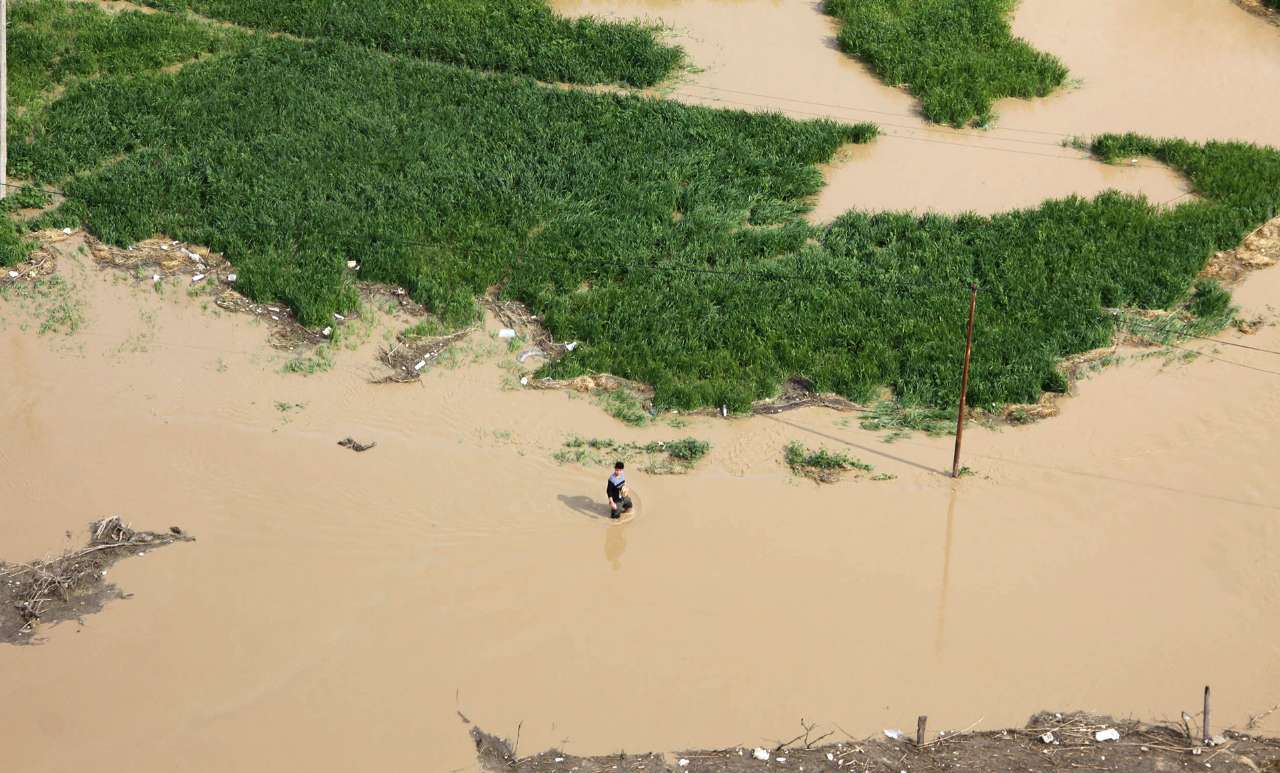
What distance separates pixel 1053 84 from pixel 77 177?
47.1 feet

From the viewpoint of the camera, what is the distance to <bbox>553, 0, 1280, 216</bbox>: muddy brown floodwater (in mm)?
18391

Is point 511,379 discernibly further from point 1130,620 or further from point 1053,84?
point 1053,84

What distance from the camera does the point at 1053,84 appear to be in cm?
2052

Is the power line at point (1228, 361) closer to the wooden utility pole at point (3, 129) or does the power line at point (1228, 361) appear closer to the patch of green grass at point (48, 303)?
the patch of green grass at point (48, 303)

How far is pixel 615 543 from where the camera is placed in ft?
41.4

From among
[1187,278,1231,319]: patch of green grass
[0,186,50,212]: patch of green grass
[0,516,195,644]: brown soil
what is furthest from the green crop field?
[0,516,195,644]: brown soil

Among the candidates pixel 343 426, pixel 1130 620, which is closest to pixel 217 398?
pixel 343 426

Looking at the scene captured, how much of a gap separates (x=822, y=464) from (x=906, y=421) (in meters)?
1.17

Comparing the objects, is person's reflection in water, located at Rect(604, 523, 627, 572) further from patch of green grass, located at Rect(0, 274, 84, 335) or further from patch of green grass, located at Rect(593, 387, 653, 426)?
patch of green grass, located at Rect(0, 274, 84, 335)

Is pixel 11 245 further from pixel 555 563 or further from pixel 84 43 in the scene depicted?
pixel 555 563

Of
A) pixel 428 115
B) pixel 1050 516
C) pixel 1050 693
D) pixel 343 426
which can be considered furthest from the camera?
pixel 428 115

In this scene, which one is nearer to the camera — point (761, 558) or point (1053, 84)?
point (761, 558)

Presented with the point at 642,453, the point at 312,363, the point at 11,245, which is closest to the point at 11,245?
the point at 11,245

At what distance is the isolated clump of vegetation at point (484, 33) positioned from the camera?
67.9 feet
